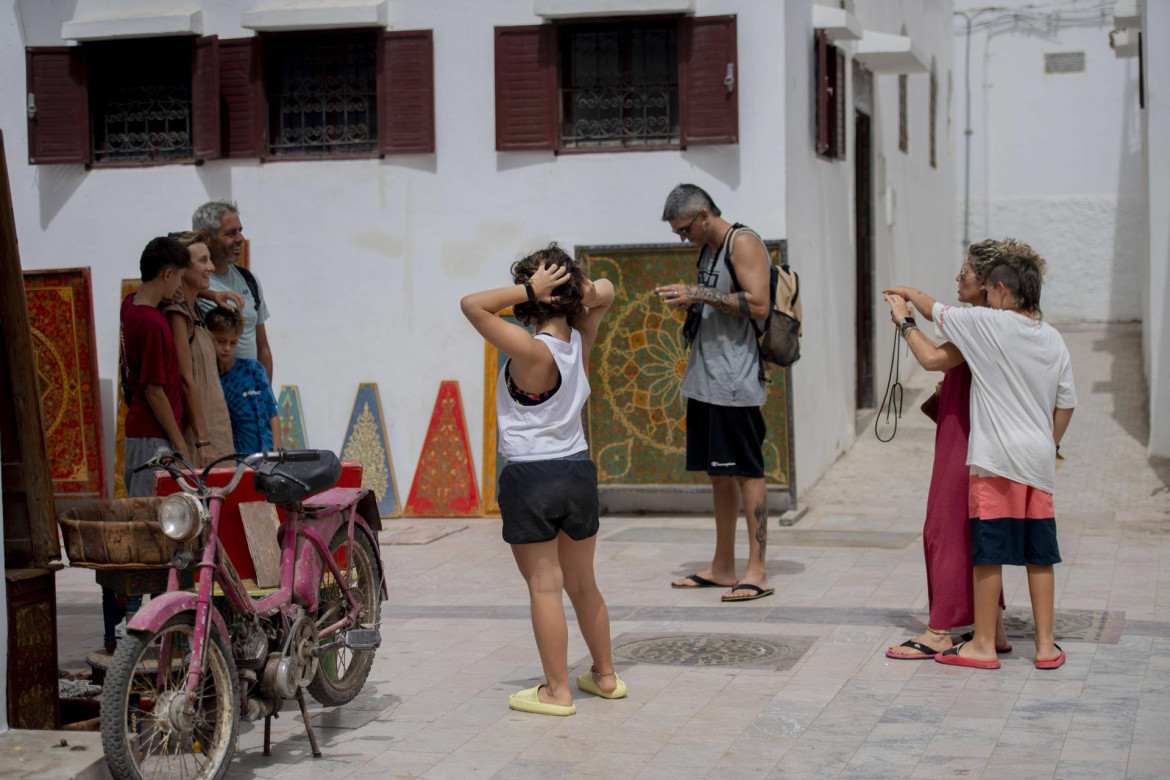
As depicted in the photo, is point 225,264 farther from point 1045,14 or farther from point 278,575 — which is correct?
point 1045,14

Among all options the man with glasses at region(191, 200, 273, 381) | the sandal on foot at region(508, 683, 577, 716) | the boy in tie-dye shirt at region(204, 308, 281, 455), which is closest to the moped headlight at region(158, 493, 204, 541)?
the sandal on foot at region(508, 683, 577, 716)

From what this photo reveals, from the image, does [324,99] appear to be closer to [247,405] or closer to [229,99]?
[229,99]

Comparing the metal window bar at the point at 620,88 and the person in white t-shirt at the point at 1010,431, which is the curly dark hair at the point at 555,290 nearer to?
the person in white t-shirt at the point at 1010,431

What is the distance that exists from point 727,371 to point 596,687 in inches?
93.2

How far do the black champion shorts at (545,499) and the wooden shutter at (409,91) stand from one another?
582 cm

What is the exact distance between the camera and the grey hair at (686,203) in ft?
25.2

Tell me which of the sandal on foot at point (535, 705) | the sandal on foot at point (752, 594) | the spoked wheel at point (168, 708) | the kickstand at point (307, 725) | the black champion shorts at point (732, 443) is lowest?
the sandal on foot at point (752, 594)

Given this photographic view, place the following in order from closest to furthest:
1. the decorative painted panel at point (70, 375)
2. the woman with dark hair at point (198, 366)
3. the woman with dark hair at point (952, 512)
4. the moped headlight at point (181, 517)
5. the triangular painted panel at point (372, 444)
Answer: the moped headlight at point (181, 517), the woman with dark hair at point (952, 512), the woman with dark hair at point (198, 366), the decorative painted panel at point (70, 375), the triangular painted panel at point (372, 444)

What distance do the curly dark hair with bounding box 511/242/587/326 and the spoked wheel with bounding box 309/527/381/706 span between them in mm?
1071

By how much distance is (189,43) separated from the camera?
37.1 feet

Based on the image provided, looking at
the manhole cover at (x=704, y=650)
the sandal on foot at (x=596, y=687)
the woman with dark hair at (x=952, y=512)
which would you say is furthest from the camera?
the manhole cover at (x=704, y=650)

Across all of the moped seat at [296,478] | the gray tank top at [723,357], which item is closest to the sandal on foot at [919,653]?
the gray tank top at [723,357]

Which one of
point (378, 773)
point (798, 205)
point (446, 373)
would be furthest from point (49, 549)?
point (798, 205)

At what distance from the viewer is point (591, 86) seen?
429 inches
